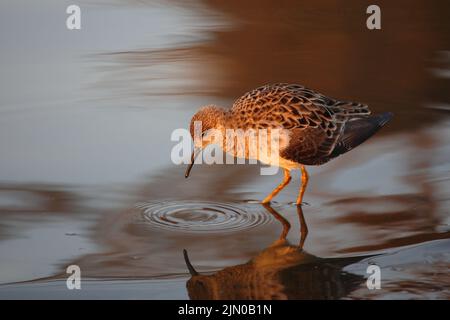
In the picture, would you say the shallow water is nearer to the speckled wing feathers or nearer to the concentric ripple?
the concentric ripple

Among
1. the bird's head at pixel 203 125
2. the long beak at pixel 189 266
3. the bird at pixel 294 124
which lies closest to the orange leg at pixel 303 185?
the bird at pixel 294 124

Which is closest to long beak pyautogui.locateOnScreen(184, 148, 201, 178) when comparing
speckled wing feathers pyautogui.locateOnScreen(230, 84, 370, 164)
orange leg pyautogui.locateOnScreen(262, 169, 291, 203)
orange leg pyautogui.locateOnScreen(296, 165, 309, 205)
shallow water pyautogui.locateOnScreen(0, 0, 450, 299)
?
shallow water pyautogui.locateOnScreen(0, 0, 450, 299)

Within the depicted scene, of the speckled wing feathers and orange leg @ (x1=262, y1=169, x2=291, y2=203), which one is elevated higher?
the speckled wing feathers

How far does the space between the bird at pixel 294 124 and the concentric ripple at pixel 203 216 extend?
0.28 m

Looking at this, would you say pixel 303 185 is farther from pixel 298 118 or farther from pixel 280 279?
pixel 280 279

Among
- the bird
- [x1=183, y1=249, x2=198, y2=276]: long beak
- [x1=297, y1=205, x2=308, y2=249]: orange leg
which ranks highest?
the bird

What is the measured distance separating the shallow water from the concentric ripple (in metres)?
0.02

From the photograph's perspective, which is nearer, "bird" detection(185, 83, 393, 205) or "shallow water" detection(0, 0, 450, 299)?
"shallow water" detection(0, 0, 450, 299)

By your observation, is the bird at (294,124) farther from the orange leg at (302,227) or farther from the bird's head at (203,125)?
the orange leg at (302,227)

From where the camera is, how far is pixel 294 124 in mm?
7582

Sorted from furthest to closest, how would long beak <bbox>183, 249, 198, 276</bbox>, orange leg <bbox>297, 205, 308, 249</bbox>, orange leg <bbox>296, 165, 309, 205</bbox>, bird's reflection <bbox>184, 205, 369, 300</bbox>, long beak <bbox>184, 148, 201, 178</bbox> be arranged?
long beak <bbox>184, 148, 201, 178</bbox>, orange leg <bbox>296, 165, 309, 205</bbox>, orange leg <bbox>297, 205, 308, 249</bbox>, long beak <bbox>183, 249, 198, 276</bbox>, bird's reflection <bbox>184, 205, 369, 300</bbox>

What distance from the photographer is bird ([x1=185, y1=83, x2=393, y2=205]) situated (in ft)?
24.8

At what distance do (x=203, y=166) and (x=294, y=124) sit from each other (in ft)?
3.69

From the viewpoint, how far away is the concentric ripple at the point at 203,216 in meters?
7.01
